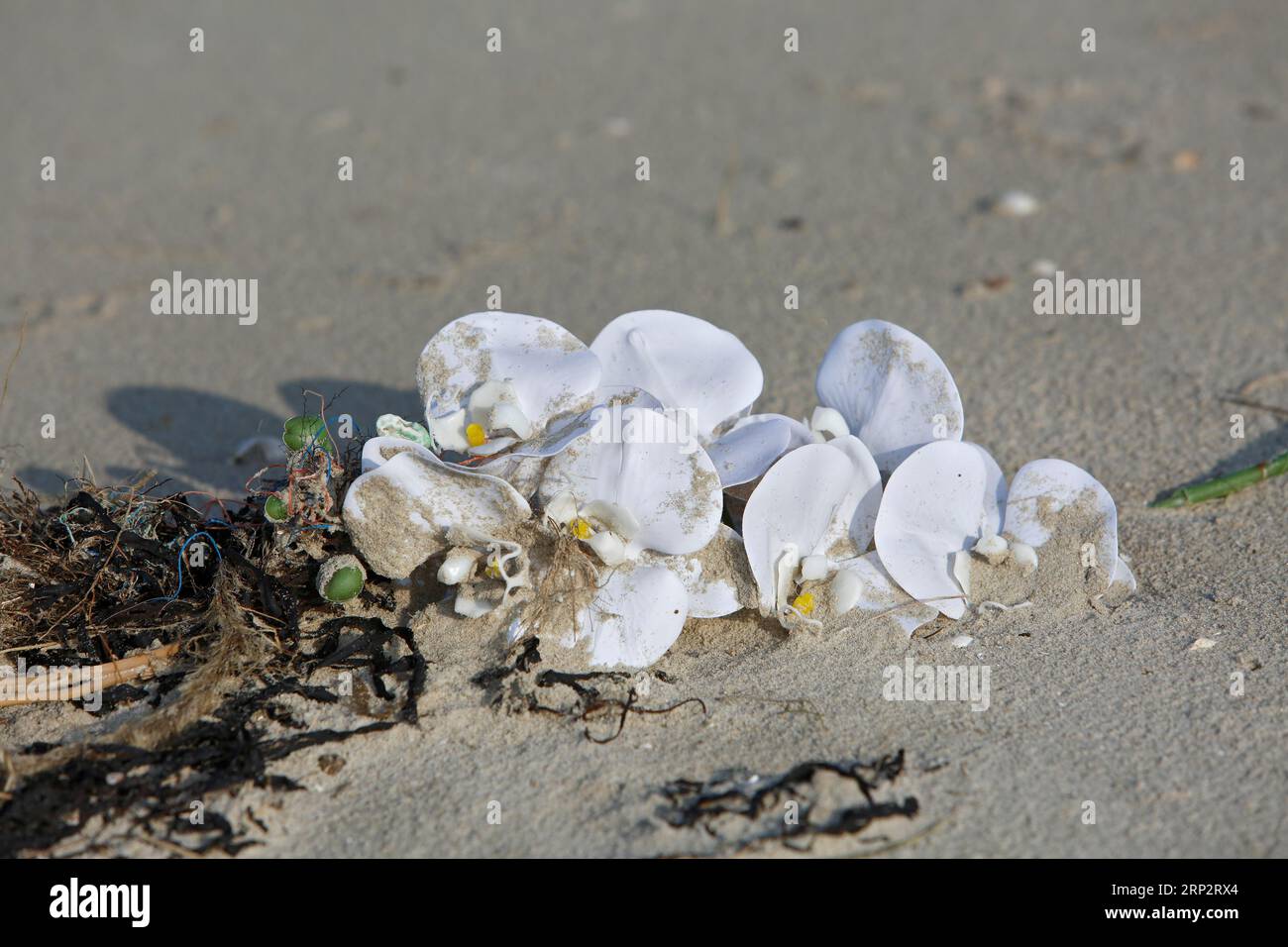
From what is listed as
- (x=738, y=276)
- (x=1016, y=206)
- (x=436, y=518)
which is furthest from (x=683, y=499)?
(x=1016, y=206)

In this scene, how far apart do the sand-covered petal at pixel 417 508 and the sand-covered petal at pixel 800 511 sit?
0.51 m

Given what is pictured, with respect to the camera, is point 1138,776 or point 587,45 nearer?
point 1138,776

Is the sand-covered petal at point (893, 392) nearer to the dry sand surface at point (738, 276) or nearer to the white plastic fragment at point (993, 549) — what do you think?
the white plastic fragment at point (993, 549)

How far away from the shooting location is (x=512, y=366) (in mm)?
2668

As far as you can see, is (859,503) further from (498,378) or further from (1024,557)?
(498,378)

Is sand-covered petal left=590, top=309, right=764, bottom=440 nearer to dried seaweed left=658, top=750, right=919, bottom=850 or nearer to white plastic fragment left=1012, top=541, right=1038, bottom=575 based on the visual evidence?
white plastic fragment left=1012, top=541, right=1038, bottom=575

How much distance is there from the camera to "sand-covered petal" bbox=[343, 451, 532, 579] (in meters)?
2.42

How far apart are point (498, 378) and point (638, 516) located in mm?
480

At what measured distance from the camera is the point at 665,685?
2.37 metres

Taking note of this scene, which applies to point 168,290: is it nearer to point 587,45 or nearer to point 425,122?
point 425,122

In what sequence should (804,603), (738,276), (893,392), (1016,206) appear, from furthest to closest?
(1016,206) → (738,276) → (893,392) → (804,603)

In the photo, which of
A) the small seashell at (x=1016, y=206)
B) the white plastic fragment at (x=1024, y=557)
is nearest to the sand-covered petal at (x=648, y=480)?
the white plastic fragment at (x=1024, y=557)
